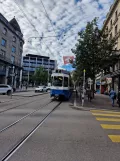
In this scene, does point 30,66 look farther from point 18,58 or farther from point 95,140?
point 95,140

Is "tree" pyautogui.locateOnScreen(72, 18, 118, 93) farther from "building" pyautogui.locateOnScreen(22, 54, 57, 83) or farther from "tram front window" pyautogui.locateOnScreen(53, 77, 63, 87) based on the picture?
"building" pyautogui.locateOnScreen(22, 54, 57, 83)

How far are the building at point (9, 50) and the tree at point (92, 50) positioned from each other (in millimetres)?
25235

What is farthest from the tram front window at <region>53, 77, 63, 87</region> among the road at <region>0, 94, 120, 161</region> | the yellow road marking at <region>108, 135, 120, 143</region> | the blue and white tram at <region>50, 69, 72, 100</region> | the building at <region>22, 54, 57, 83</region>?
the building at <region>22, 54, 57, 83</region>

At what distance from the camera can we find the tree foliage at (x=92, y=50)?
2355 centimetres

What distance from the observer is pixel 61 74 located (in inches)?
758

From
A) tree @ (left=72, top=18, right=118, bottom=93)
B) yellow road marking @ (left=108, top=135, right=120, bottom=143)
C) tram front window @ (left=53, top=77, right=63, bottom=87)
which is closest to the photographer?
yellow road marking @ (left=108, top=135, right=120, bottom=143)

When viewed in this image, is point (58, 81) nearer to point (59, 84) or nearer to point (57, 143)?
point (59, 84)

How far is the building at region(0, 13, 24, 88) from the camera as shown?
48.3 m

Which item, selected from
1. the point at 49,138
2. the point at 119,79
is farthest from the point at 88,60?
the point at 49,138

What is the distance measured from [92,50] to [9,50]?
3589cm

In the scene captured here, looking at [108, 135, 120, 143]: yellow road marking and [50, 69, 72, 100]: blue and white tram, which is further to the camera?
[50, 69, 72, 100]: blue and white tram

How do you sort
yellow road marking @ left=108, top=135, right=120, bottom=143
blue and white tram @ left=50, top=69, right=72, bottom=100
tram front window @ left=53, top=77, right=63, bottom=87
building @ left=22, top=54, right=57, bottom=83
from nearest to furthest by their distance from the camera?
yellow road marking @ left=108, top=135, right=120, bottom=143, blue and white tram @ left=50, top=69, right=72, bottom=100, tram front window @ left=53, top=77, right=63, bottom=87, building @ left=22, top=54, right=57, bottom=83

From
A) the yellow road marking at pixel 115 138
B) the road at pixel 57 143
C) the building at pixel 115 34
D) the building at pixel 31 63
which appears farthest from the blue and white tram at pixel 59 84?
the building at pixel 31 63

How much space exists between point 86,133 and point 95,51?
60.8ft
